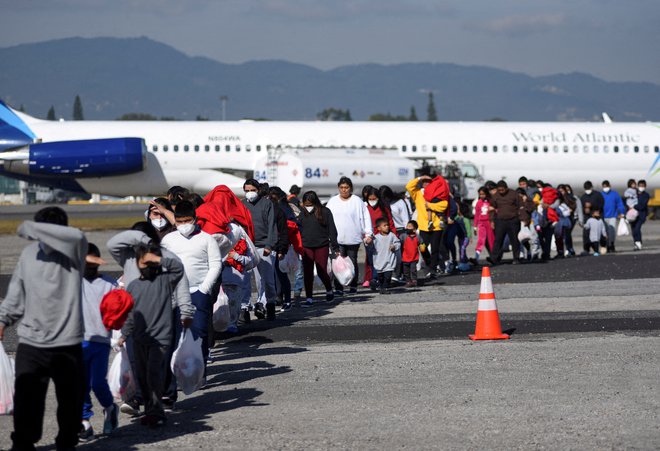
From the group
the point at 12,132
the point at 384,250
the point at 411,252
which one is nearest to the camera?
the point at 384,250

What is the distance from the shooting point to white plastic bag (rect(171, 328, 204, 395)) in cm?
874

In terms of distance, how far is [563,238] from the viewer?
969 inches

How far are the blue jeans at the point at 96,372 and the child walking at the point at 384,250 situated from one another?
9950mm

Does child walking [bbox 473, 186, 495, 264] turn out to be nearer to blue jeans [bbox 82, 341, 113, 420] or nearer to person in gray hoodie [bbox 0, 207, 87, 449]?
blue jeans [bbox 82, 341, 113, 420]

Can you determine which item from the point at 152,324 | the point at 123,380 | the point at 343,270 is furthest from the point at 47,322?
the point at 343,270

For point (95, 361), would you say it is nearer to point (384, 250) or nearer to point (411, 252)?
point (384, 250)

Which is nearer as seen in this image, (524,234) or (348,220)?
(348,220)

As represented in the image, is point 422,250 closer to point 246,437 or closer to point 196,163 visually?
point 246,437

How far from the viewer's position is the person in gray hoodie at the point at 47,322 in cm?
709

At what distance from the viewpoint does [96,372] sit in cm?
806

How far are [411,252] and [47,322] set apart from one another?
39.0ft

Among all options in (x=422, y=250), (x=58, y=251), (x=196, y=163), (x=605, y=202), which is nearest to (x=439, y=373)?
(x=58, y=251)

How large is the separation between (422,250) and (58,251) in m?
13.1

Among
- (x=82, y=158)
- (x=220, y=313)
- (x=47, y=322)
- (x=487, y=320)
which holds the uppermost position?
(x=82, y=158)
